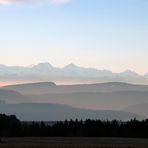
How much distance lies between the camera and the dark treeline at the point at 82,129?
606 feet

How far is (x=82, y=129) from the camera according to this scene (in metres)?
189

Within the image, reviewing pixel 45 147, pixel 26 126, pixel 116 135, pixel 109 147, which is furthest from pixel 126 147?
pixel 26 126

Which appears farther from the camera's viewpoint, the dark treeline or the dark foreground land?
the dark treeline

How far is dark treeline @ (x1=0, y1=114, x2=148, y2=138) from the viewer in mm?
184625

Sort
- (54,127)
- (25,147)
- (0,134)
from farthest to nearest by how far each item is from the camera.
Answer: (54,127), (0,134), (25,147)

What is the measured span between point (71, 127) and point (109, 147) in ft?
301

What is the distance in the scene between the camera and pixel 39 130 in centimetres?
18825

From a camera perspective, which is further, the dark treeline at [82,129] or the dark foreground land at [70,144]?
the dark treeline at [82,129]

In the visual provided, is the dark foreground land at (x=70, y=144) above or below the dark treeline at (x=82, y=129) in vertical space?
below

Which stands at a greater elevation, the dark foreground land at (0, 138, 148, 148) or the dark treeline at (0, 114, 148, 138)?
the dark treeline at (0, 114, 148, 138)

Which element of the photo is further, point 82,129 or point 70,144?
point 82,129

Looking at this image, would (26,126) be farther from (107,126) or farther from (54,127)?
(107,126)

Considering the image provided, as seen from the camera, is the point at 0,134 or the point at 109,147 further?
the point at 0,134

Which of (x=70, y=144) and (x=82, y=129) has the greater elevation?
(x=82, y=129)
